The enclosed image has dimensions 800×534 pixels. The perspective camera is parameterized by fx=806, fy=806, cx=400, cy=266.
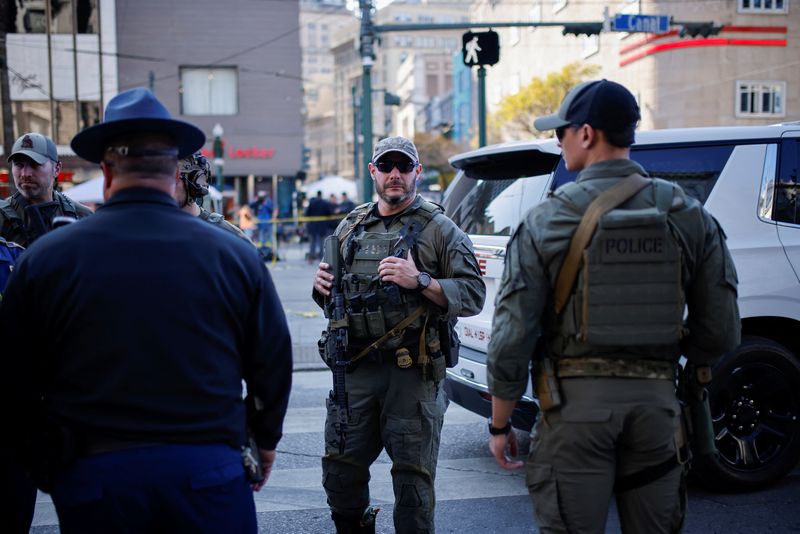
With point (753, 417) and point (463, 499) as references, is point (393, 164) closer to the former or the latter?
point (463, 499)

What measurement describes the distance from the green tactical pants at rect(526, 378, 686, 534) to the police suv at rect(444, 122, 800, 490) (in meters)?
1.94

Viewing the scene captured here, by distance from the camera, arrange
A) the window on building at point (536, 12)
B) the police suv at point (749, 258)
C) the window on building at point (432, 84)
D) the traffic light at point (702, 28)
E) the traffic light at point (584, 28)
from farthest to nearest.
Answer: the window on building at point (432, 84)
the window on building at point (536, 12)
the traffic light at point (702, 28)
the traffic light at point (584, 28)
the police suv at point (749, 258)

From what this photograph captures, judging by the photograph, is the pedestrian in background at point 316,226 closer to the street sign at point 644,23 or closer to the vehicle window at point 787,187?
the street sign at point 644,23

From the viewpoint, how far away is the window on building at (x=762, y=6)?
29.7 metres

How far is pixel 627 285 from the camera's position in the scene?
263 centimetres

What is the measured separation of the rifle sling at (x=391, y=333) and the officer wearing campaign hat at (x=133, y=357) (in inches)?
56.6

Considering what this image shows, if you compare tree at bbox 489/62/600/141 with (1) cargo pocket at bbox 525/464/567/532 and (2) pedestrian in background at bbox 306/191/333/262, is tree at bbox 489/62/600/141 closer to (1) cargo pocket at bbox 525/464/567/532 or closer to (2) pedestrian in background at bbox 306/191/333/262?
(2) pedestrian in background at bbox 306/191/333/262

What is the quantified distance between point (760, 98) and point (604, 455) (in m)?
31.5

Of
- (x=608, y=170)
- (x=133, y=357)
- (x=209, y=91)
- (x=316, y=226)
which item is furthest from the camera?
(x=209, y=91)

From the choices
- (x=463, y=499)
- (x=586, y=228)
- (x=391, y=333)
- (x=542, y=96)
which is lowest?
(x=463, y=499)

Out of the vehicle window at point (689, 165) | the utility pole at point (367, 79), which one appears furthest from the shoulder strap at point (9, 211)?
the utility pole at point (367, 79)

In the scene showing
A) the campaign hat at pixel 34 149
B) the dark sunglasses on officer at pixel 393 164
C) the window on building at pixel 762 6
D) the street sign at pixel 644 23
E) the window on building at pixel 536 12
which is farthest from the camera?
the window on building at pixel 536 12

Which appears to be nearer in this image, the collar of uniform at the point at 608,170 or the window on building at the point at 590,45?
the collar of uniform at the point at 608,170

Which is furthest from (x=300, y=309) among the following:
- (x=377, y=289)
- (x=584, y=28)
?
(x=377, y=289)
